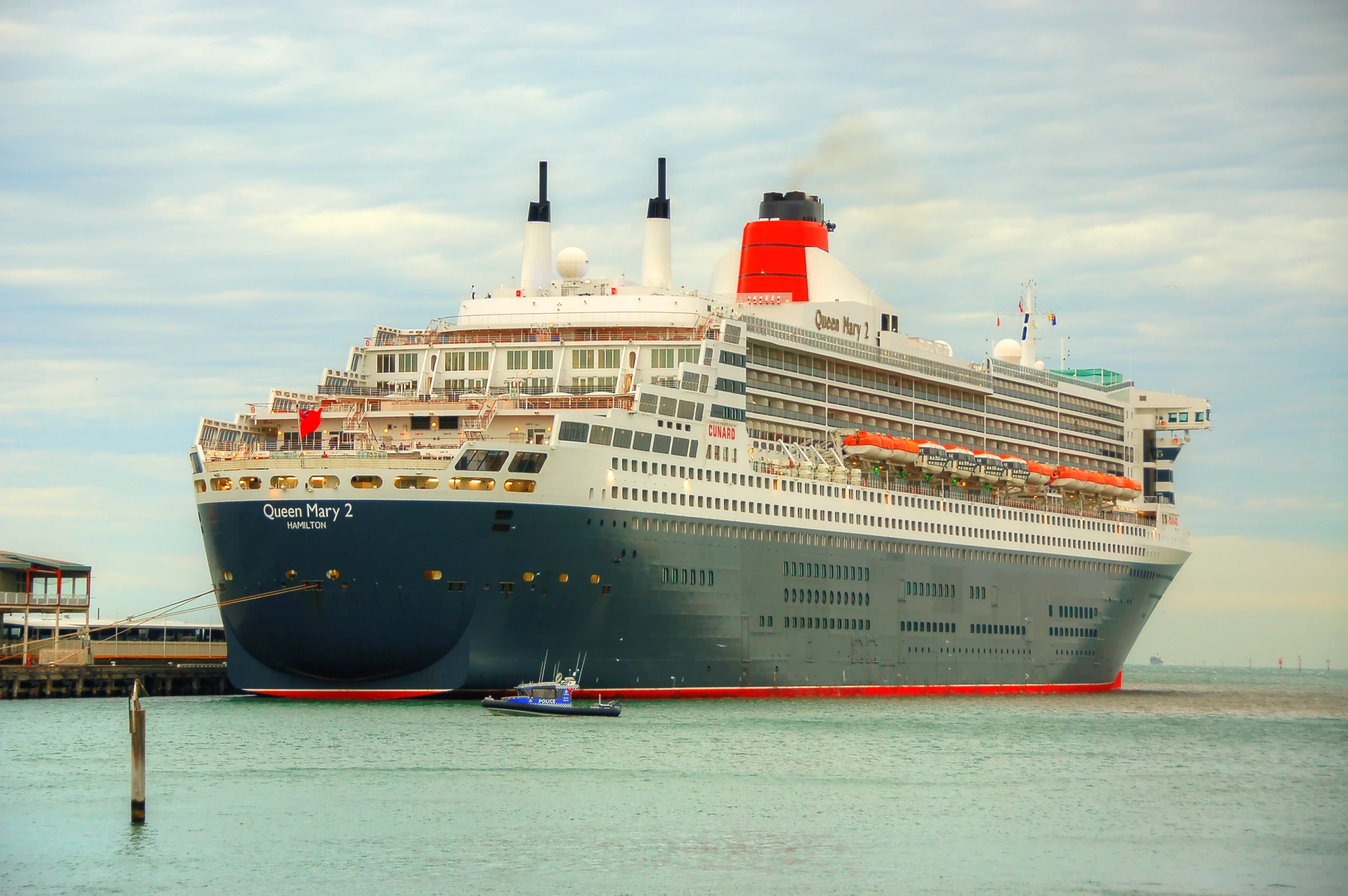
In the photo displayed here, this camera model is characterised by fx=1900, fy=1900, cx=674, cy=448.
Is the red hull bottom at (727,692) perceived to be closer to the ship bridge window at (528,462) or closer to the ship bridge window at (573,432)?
the ship bridge window at (528,462)

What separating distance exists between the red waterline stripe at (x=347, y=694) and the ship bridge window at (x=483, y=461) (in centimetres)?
669

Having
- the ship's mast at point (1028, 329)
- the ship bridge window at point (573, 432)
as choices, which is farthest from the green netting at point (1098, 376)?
the ship bridge window at point (573, 432)

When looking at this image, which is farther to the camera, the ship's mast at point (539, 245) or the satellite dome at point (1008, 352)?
the satellite dome at point (1008, 352)

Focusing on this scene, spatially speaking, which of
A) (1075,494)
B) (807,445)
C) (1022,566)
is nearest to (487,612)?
(807,445)

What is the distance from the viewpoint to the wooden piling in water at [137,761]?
121 ft

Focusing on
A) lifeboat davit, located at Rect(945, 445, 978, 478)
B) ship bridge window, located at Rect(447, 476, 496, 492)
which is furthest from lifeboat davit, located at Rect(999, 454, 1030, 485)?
ship bridge window, located at Rect(447, 476, 496, 492)

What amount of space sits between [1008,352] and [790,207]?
1732 centimetres

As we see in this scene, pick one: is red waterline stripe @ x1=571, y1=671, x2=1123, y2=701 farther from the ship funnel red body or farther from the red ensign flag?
the ship funnel red body

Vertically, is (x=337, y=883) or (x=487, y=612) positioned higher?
(x=487, y=612)

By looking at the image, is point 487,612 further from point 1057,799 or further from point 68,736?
point 1057,799

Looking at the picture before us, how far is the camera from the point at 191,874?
3372 centimetres

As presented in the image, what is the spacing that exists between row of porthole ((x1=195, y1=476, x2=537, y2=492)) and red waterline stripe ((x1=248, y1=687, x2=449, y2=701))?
616 cm

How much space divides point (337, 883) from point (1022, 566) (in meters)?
50.9

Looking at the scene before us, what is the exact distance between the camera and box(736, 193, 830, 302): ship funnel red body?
77.2 metres
